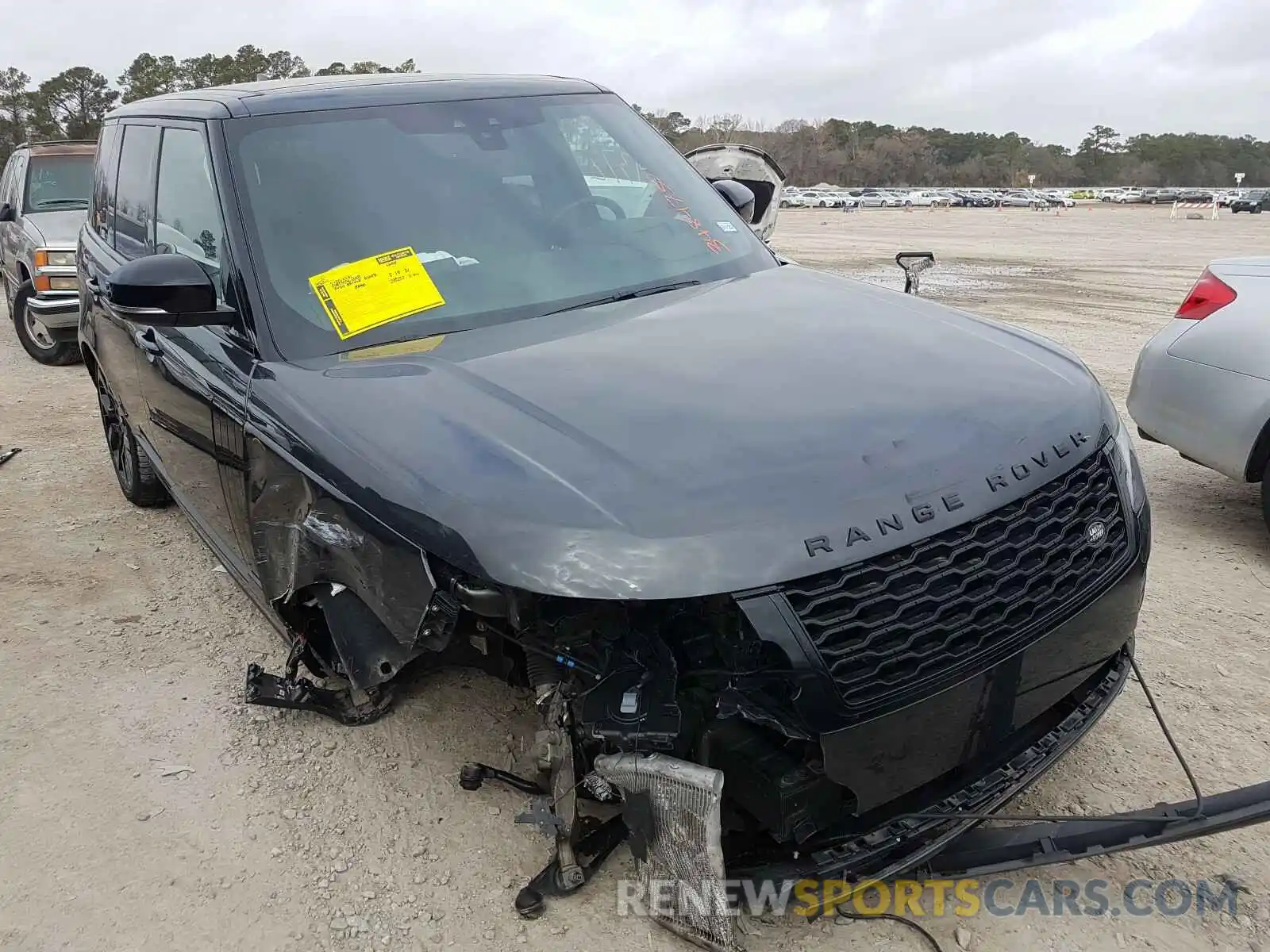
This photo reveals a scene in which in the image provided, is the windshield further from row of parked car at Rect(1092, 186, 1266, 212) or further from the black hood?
row of parked car at Rect(1092, 186, 1266, 212)

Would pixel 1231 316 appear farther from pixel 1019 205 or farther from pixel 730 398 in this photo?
pixel 1019 205

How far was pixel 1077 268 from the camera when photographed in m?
18.6

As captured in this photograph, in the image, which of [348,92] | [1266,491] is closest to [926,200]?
[1266,491]

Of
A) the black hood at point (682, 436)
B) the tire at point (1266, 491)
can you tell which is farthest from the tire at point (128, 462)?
the tire at point (1266, 491)

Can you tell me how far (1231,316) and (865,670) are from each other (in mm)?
3275

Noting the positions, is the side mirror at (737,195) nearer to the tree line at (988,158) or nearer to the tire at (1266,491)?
Result: the tire at (1266,491)

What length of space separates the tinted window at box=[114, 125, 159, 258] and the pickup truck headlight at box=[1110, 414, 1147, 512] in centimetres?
335

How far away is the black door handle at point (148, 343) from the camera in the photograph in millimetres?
3557

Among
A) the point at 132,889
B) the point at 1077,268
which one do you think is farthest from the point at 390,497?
the point at 1077,268

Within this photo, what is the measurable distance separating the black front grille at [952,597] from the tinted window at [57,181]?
33.8 feet

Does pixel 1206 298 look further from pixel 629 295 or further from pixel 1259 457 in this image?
pixel 629 295

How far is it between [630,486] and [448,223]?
139cm

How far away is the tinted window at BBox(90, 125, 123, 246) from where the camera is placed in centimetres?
450

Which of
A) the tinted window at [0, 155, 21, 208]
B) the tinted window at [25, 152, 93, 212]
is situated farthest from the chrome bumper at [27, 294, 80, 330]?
the tinted window at [0, 155, 21, 208]
